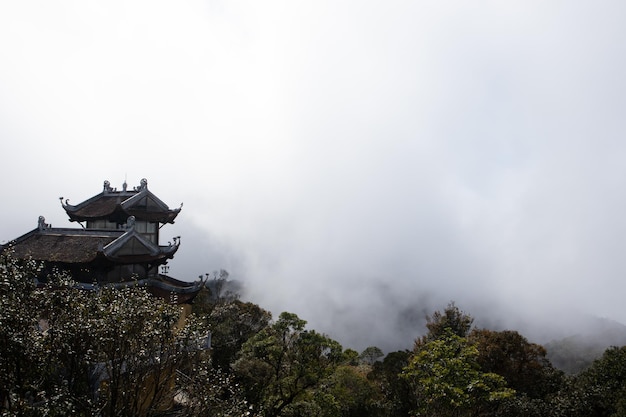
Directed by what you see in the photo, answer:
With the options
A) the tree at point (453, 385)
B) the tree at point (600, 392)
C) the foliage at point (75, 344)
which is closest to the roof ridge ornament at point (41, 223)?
the foliage at point (75, 344)

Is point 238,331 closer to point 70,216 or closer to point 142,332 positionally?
point 70,216

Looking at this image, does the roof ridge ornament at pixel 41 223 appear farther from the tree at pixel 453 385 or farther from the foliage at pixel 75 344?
the tree at pixel 453 385

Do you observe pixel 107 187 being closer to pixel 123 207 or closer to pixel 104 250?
pixel 123 207

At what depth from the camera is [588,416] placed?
2045 cm

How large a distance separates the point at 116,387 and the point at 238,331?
22999 millimetres

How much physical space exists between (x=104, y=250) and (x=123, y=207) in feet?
20.3

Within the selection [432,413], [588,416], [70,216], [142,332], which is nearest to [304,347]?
[432,413]

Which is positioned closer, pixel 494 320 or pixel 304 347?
pixel 304 347

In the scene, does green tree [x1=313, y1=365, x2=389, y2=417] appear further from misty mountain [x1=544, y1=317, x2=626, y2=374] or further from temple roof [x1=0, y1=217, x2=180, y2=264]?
misty mountain [x1=544, y1=317, x2=626, y2=374]

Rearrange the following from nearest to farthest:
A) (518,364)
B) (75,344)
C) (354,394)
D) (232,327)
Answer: (75,344) → (354,394) → (518,364) → (232,327)

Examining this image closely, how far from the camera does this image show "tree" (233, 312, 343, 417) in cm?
1855

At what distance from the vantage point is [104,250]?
1909 cm

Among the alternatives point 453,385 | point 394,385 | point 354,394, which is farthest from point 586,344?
point 453,385

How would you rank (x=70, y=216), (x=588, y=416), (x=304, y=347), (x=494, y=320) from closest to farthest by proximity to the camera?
1. (x=304, y=347)
2. (x=588, y=416)
3. (x=70, y=216)
4. (x=494, y=320)
